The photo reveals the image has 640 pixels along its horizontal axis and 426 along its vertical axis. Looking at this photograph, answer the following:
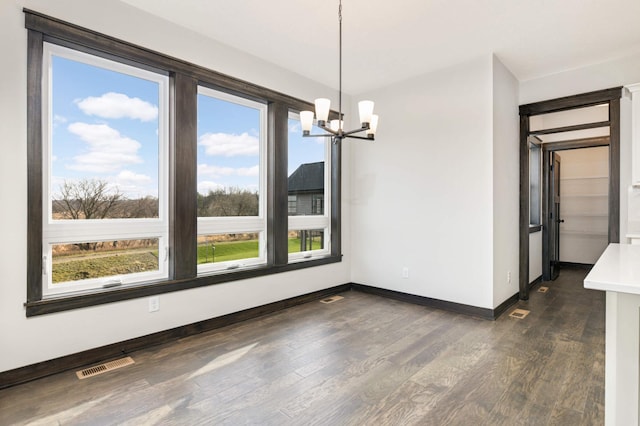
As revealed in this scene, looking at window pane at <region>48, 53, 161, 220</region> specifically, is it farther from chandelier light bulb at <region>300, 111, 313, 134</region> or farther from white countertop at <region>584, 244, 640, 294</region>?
white countertop at <region>584, 244, 640, 294</region>

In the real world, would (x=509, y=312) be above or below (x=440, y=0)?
below

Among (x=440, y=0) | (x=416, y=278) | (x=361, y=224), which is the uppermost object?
(x=440, y=0)

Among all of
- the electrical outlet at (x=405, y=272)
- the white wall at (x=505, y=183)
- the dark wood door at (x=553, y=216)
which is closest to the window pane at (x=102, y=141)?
the electrical outlet at (x=405, y=272)

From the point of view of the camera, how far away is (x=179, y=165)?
311 centimetres

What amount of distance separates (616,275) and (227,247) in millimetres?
3159

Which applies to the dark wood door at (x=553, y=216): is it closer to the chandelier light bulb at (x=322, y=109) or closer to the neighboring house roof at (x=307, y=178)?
the neighboring house roof at (x=307, y=178)

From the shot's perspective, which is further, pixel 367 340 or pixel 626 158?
pixel 626 158

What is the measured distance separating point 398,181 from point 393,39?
1740mm

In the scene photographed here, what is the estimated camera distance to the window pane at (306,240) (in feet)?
14.2

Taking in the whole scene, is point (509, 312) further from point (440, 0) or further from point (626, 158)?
point (440, 0)

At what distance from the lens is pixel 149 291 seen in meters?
2.91

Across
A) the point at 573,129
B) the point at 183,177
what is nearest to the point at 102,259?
the point at 183,177

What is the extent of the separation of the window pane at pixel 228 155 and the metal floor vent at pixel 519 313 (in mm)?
3105

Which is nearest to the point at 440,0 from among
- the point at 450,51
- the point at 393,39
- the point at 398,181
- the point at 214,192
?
the point at 393,39
